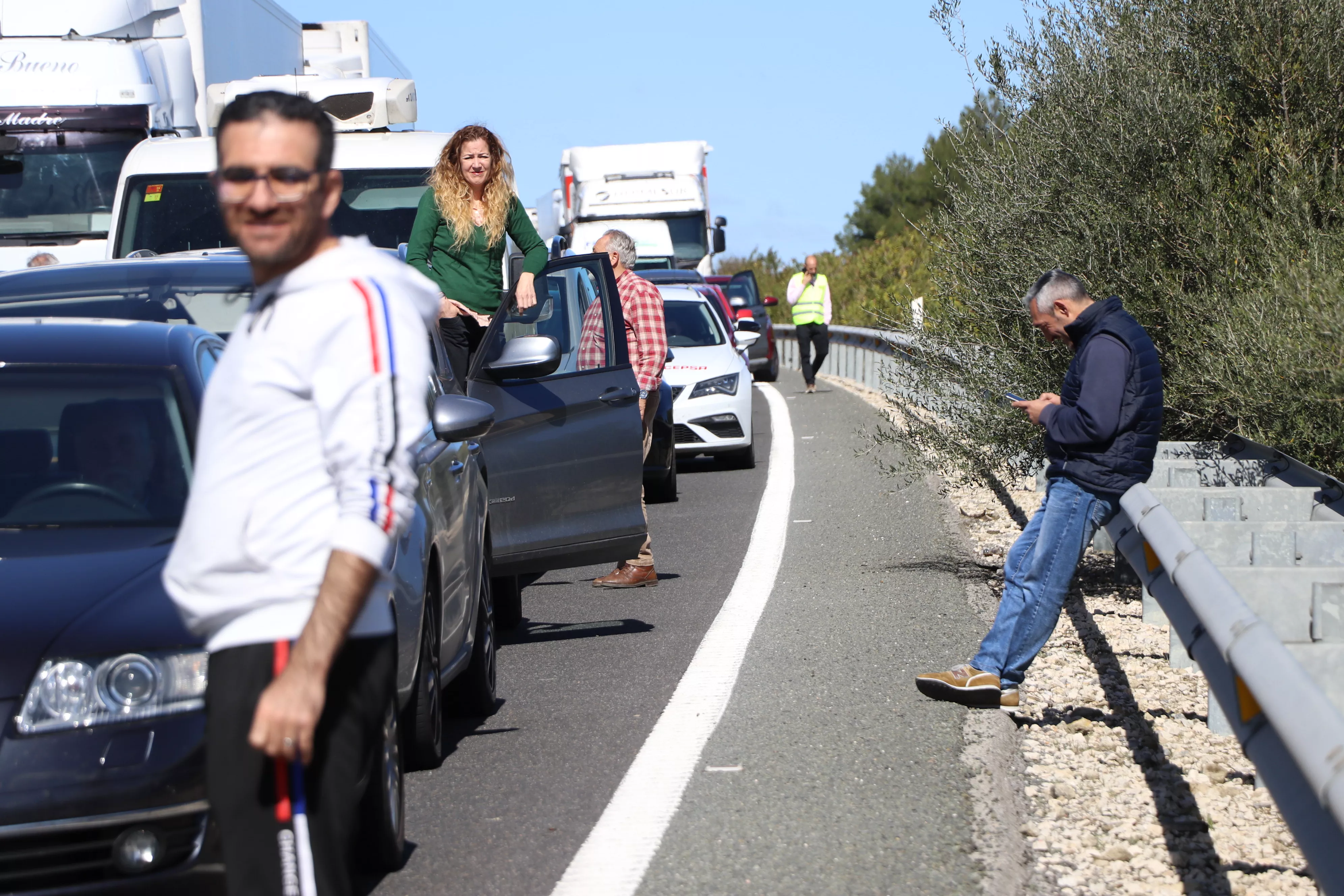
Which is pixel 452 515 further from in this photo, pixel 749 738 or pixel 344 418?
pixel 344 418

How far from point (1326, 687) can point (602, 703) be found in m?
3.14

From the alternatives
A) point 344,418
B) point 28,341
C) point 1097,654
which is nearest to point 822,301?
point 1097,654

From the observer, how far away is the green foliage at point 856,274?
107 feet

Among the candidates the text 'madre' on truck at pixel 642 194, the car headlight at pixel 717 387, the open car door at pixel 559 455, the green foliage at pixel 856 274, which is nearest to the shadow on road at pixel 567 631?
the open car door at pixel 559 455

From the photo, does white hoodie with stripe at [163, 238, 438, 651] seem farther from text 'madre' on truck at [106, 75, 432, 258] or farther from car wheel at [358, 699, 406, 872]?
text 'madre' on truck at [106, 75, 432, 258]

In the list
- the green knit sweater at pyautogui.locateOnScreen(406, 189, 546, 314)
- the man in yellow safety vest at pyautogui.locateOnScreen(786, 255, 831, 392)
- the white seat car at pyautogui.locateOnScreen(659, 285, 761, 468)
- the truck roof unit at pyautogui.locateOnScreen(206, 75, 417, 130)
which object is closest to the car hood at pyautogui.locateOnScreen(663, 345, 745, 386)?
the white seat car at pyautogui.locateOnScreen(659, 285, 761, 468)

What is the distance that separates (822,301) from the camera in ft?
84.4

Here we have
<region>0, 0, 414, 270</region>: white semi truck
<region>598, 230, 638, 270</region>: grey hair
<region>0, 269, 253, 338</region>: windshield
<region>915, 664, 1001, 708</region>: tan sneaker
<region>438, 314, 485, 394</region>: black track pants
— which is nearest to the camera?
<region>0, 269, 253, 338</region>: windshield

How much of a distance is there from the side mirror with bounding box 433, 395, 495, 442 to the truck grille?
1.73m

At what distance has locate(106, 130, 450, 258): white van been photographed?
11398mm

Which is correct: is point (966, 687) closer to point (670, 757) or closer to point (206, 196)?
point (670, 757)

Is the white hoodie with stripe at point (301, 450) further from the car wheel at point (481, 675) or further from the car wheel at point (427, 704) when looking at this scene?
the car wheel at point (481, 675)

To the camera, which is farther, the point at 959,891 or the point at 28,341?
the point at 28,341

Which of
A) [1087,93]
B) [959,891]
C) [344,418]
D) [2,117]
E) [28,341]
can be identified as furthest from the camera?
[2,117]
